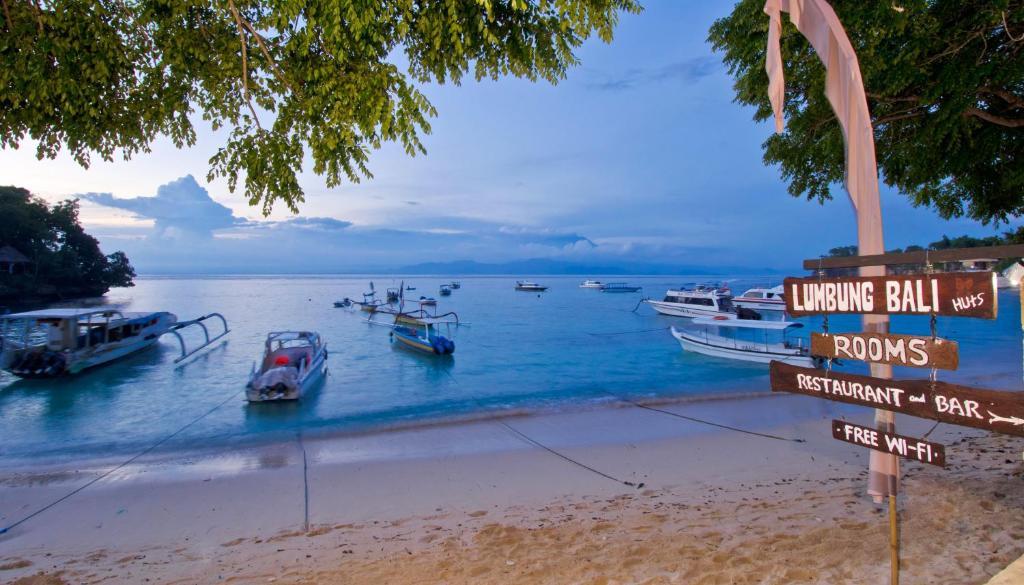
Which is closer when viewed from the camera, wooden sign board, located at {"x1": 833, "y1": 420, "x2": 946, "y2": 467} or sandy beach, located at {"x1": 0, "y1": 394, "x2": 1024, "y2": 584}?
wooden sign board, located at {"x1": 833, "y1": 420, "x2": 946, "y2": 467}

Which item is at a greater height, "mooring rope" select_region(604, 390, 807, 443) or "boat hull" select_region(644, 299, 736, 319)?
"boat hull" select_region(644, 299, 736, 319)

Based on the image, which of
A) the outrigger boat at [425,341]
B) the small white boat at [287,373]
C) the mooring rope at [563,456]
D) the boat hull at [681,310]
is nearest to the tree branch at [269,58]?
the mooring rope at [563,456]

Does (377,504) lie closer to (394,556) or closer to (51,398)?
(394,556)

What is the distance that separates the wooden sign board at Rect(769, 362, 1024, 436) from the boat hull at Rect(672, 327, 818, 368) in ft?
56.4

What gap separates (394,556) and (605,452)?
5917 mm

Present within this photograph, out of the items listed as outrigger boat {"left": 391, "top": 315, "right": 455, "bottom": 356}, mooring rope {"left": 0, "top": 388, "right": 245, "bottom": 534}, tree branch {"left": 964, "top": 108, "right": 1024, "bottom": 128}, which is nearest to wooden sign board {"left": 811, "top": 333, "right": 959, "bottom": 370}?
tree branch {"left": 964, "top": 108, "right": 1024, "bottom": 128}

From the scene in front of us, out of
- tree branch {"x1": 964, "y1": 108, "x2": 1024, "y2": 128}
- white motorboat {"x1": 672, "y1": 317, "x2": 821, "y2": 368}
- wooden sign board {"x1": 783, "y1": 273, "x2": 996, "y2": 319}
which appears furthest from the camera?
white motorboat {"x1": 672, "y1": 317, "x2": 821, "y2": 368}

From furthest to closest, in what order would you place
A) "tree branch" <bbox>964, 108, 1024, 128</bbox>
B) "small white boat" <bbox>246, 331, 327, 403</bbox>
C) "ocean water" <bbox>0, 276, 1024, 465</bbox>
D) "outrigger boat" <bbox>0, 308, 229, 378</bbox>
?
"outrigger boat" <bbox>0, 308, 229, 378</bbox> < "small white boat" <bbox>246, 331, 327, 403</bbox> < "ocean water" <bbox>0, 276, 1024, 465</bbox> < "tree branch" <bbox>964, 108, 1024, 128</bbox>

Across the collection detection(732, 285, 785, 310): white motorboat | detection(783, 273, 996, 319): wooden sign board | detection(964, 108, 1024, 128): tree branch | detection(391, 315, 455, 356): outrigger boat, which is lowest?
detection(391, 315, 455, 356): outrigger boat

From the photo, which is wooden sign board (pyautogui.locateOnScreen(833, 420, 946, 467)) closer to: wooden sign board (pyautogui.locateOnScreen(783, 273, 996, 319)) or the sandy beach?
wooden sign board (pyautogui.locateOnScreen(783, 273, 996, 319))

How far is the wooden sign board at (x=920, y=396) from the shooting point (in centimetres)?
258

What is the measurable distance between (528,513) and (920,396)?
5034 millimetres

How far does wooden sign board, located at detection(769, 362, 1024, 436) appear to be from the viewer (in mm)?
2580

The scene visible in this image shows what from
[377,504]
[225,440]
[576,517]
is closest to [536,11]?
[576,517]
